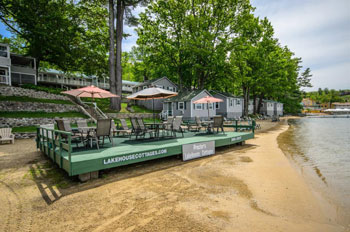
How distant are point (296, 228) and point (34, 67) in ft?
106

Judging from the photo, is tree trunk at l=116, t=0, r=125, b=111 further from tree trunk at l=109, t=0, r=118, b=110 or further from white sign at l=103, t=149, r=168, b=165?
white sign at l=103, t=149, r=168, b=165

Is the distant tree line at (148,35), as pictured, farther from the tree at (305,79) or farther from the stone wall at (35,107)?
the tree at (305,79)

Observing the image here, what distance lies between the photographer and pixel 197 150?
7273mm

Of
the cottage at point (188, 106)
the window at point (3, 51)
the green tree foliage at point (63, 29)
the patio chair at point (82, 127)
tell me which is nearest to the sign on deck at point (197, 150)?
the patio chair at point (82, 127)

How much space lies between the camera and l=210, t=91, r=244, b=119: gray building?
3158 cm

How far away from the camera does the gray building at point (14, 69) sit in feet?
71.5

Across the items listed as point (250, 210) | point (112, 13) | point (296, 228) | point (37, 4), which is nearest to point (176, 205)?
point (250, 210)

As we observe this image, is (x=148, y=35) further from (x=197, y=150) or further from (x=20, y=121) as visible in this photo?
(x=197, y=150)

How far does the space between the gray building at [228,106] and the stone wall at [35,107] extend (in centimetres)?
2221

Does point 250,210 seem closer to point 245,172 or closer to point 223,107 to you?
point 245,172

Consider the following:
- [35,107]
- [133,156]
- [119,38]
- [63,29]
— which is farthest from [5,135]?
[119,38]

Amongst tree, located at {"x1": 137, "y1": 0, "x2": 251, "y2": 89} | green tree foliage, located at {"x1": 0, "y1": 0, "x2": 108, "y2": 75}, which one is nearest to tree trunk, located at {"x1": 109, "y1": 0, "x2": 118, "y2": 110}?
green tree foliage, located at {"x1": 0, "y1": 0, "x2": 108, "y2": 75}

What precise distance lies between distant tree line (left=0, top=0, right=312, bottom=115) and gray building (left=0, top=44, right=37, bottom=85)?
1770 millimetres

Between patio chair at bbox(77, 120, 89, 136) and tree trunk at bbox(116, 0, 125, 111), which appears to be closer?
patio chair at bbox(77, 120, 89, 136)
